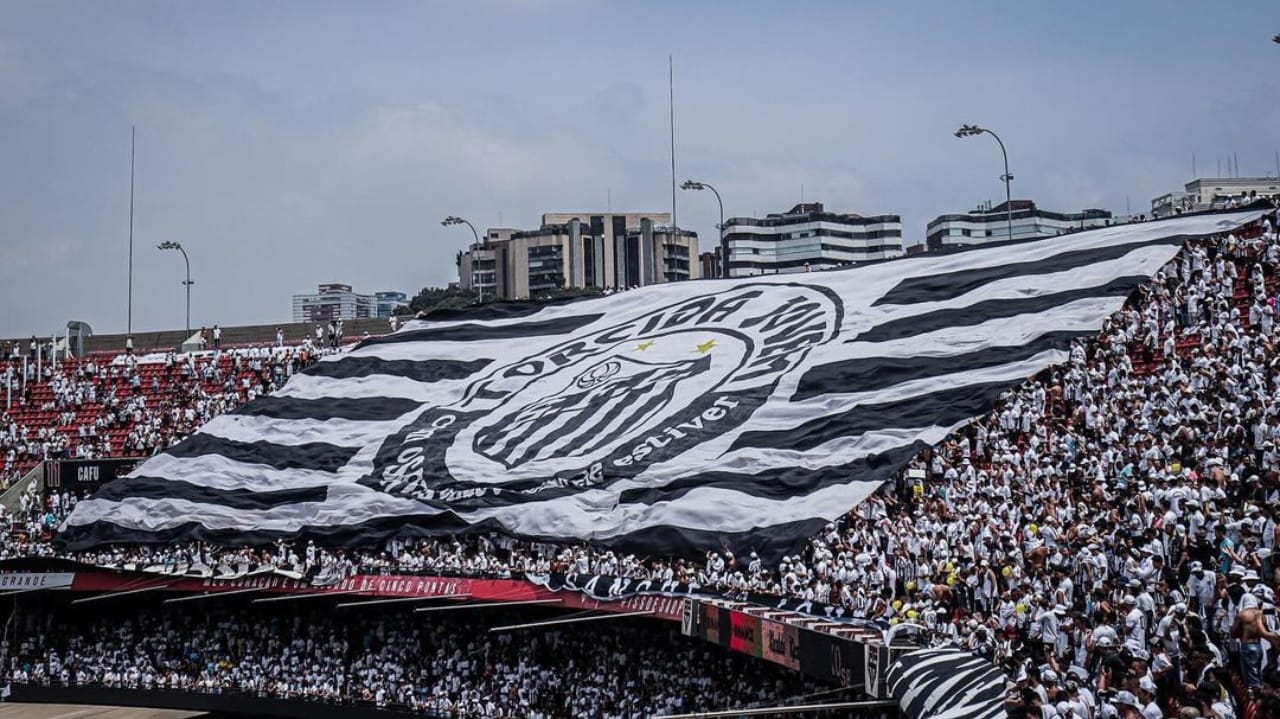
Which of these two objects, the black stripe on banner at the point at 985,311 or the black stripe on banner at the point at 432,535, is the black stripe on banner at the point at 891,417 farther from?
the black stripe on banner at the point at 432,535

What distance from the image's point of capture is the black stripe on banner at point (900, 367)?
30875 millimetres

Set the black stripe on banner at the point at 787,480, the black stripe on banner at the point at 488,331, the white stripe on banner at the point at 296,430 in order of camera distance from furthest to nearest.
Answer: the black stripe on banner at the point at 488,331
the white stripe on banner at the point at 296,430
the black stripe on banner at the point at 787,480

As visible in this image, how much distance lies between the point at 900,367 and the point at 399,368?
1621 cm

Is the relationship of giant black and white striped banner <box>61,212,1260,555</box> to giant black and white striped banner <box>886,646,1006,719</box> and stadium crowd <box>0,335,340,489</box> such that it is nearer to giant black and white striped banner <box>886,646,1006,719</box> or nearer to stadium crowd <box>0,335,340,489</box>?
stadium crowd <box>0,335,340,489</box>

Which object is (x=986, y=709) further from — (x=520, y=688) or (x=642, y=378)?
(x=642, y=378)

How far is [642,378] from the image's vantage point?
37031mm

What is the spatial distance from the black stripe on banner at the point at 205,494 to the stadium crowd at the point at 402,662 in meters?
2.86

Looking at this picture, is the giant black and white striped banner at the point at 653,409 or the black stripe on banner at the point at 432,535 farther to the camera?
the giant black and white striped banner at the point at 653,409

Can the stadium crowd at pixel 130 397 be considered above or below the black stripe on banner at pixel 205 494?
above

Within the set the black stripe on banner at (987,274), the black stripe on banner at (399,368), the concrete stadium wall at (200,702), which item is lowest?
the concrete stadium wall at (200,702)

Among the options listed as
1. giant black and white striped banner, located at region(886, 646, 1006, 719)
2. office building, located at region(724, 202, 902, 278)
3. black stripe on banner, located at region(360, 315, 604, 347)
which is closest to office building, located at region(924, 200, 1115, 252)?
office building, located at region(724, 202, 902, 278)

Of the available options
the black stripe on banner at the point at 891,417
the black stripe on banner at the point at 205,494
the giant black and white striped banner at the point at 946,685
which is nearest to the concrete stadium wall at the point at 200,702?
the black stripe on banner at the point at 205,494

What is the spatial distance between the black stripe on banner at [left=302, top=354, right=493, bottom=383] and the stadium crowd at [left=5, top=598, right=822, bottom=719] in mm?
8462

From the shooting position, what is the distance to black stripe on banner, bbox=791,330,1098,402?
30875 mm
